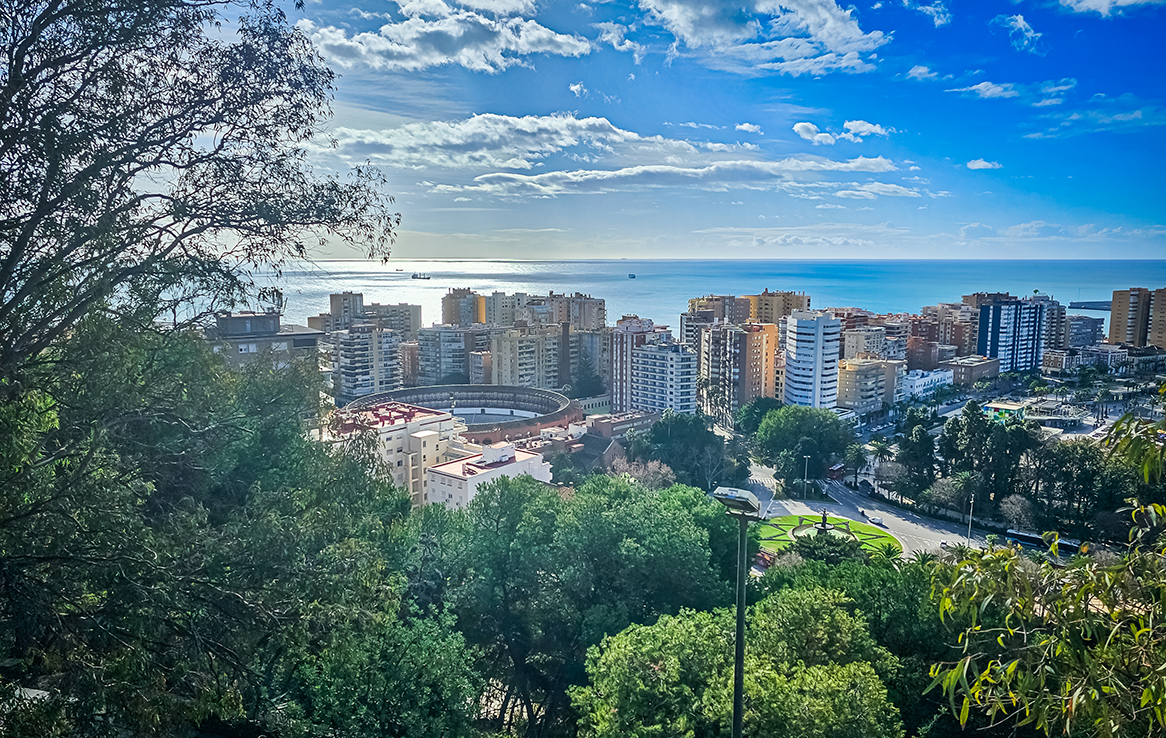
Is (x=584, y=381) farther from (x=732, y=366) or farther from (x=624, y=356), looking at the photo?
(x=732, y=366)

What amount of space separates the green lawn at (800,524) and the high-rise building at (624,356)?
9.52 m

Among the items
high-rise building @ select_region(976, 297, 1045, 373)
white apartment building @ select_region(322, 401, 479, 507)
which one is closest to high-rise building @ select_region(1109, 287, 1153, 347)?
high-rise building @ select_region(976, 297, 1045, 373)

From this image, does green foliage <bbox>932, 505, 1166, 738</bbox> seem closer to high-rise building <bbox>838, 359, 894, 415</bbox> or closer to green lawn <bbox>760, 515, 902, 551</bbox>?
green lawn <bbox>760, 515, 902, 551</bbox>

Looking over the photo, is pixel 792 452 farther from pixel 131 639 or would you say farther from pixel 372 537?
pixel 131 639

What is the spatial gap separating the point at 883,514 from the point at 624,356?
10.9 m

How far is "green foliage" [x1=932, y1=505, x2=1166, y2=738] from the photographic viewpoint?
154cm

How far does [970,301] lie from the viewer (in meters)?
39.3

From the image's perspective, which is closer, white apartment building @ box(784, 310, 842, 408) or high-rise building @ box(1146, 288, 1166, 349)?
white apartment building @ box(784, 310, 842, 408)

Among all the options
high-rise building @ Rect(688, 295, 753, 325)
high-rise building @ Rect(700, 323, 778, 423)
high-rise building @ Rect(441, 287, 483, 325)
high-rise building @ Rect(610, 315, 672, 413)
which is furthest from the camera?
high-rise building @ Rect(441, 287, 483, 325)

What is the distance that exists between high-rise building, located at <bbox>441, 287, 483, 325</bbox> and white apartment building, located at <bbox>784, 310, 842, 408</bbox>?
19793 mm

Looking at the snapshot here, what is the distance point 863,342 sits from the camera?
31.8 m

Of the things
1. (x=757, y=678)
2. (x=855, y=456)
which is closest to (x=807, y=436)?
(x=855, y=456)

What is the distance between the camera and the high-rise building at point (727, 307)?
38753 millimetres

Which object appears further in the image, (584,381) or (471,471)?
(584,381)
